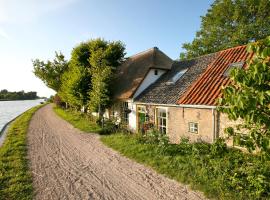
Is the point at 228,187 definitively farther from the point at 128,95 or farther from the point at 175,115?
the point at 128,95

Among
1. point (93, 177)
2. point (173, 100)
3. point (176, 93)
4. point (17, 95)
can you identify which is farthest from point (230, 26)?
point (17, 95)

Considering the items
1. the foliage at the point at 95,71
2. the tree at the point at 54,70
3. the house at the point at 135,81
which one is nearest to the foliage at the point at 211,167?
the house at the point at 135,81

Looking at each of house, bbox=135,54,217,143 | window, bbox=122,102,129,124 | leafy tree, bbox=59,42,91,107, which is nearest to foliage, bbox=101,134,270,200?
house, bbox=135,54,217,143

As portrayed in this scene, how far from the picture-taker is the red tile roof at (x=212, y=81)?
11070mm

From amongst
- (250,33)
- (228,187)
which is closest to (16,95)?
(250,33)

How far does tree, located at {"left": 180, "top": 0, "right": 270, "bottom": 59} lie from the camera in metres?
20.2

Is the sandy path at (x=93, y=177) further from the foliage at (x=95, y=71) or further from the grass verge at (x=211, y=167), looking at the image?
the foliage at (x=95, y=71)

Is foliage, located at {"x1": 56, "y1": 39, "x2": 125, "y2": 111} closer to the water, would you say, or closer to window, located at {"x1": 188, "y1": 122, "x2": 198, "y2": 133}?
window, located at {"x1": 188, "y1": 122, "x2": 198, "y2": 133}

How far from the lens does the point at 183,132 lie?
11.9 m

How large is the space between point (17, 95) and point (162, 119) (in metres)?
102

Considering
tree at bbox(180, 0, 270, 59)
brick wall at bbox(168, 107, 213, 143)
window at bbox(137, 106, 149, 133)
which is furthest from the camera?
tree at bbox(180, 0, 270, 59)

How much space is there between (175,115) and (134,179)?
5.99 meters

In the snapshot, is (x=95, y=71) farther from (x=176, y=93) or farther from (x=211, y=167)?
(x=211, y=167)

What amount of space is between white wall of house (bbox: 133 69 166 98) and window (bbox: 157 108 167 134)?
334 centimetres
